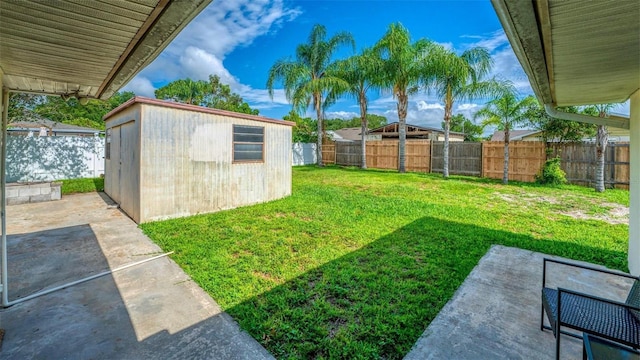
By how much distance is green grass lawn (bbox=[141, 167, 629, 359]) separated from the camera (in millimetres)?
2535

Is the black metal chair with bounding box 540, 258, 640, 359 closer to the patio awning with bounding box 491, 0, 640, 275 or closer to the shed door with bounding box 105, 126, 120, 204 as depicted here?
the patio awning with bounding box 491, 0, 640, 275

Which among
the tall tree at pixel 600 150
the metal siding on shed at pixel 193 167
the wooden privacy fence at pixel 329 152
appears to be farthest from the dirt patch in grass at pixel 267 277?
the wooden privacy fence at pixel 329 152

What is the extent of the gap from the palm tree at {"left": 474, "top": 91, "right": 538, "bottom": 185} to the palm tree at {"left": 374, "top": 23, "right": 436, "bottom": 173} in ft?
10.5

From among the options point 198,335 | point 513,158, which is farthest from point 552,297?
point 513,158

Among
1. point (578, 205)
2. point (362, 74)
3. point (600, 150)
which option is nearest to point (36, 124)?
point (362, 74)

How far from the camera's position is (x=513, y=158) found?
12203mm

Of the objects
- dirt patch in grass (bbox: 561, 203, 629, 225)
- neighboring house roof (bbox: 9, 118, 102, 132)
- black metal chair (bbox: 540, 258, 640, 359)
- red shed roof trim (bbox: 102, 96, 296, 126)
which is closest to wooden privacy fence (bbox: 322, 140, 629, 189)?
dirt patch in grass (bbox: 561, 203, 629, 225)

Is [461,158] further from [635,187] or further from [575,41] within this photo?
[575,41]

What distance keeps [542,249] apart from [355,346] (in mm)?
3878

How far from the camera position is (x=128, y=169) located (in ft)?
21.6

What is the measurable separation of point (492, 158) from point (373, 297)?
42.5ft

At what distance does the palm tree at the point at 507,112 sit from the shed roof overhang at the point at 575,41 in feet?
29.9

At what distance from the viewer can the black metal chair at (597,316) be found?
177cm

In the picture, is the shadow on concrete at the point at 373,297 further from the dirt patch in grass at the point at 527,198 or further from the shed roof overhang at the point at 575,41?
the dirt patch in grass at the point at 527,198
